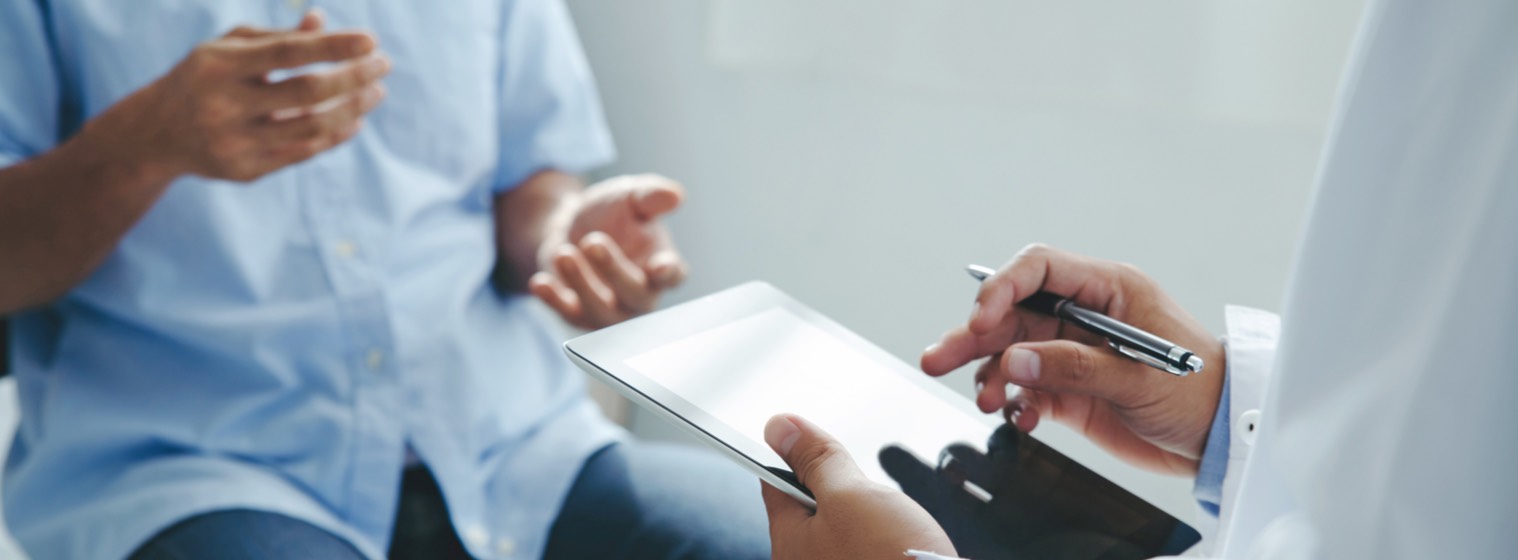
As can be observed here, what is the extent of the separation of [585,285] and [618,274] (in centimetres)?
3

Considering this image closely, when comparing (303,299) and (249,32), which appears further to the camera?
(303,299)

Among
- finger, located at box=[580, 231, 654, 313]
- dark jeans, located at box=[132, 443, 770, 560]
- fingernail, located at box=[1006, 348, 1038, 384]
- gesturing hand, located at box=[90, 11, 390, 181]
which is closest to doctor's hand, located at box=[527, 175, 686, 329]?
finger, located at box=[580, 231, 654, 313]

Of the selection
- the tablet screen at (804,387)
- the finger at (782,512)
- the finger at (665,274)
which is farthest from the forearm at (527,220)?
the finger at (782,512)

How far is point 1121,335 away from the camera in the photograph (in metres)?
0.52

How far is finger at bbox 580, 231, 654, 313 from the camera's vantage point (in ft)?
2.51

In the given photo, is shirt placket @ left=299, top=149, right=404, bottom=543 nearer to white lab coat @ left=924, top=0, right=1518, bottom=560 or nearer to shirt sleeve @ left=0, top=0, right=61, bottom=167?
shirt sleeve @ left=0, top=0, right=61, bottom=167

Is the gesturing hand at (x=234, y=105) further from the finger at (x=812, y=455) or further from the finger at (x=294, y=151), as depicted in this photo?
the finger at (x=812, y=455)

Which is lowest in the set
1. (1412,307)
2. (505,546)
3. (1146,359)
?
(505,546)

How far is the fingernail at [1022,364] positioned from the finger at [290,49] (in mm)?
428

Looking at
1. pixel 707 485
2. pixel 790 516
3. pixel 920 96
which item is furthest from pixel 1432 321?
Result: pixel 920 96

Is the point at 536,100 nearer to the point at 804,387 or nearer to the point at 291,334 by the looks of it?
the point at 291,334

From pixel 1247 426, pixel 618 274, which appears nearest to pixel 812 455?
pixel 1247 426

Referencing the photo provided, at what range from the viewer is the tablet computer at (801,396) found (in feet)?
1.59

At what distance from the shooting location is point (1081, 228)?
0.98 m
